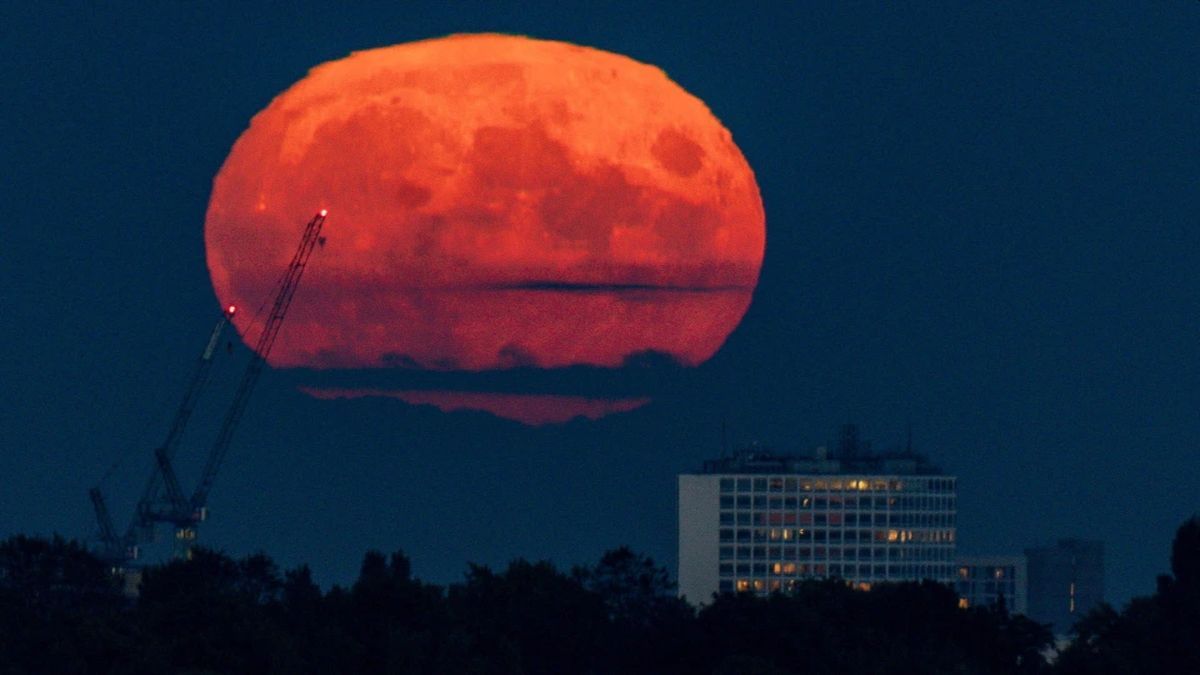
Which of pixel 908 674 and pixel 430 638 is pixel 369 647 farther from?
pixel 908 674

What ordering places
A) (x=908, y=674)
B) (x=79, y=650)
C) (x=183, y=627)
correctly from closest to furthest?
(x=908, y=674) → (x=79, y=650) → (x=183, y=627)

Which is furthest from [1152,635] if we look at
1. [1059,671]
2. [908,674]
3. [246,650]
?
[246,650]

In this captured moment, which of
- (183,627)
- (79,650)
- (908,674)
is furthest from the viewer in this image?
(183,627)

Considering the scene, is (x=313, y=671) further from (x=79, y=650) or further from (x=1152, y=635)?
(x=1152, y=635)

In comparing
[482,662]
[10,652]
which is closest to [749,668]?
[482,662]

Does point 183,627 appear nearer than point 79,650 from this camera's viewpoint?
No

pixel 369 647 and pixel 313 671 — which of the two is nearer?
pixel 313 671

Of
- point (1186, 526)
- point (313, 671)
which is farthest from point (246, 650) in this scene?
point (1186, 526)

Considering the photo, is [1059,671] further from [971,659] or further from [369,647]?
[369,647]
